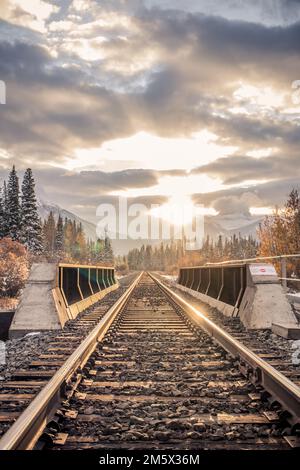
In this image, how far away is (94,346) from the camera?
6227 mm

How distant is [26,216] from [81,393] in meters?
56.0

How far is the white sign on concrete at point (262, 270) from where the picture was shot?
8719 millimetres

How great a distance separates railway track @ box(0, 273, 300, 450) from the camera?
311cm

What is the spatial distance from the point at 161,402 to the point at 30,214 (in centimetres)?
5660

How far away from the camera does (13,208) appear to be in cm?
5491

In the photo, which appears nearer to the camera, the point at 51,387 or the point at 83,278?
the point at 51,387

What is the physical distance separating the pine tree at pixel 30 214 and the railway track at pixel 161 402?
52.5 meters

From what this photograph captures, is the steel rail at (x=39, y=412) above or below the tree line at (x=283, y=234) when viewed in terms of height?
below

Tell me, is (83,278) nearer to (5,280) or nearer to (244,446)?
(244,446)

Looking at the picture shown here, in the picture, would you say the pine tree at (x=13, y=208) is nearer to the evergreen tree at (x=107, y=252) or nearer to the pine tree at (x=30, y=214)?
the pine tree at (x=30, y=214)

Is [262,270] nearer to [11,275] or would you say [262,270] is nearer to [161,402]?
[161,402]

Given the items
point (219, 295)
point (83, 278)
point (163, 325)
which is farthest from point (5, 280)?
point (163, 325)

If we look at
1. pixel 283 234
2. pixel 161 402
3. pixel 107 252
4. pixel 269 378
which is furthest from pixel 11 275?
pixel 107 252

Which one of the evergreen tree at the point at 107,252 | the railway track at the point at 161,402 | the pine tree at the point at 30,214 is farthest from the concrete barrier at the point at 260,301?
the evergreen tree at the point at 107,252
